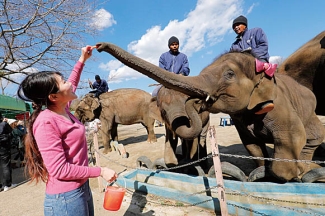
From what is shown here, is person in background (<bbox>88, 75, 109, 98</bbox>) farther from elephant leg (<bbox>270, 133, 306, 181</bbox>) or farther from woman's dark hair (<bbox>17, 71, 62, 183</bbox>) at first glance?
woman's dark hair (<bbox>17, 71, 62, 183</bbox>)

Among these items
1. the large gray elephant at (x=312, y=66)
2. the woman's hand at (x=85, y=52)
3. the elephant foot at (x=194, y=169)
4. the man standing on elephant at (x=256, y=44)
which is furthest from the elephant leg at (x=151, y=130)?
the woman's hand at (x=85, y=52)

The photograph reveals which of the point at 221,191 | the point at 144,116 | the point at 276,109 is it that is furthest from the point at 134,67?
the point at 144,116

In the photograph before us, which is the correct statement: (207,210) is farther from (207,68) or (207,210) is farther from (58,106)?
(58,106)

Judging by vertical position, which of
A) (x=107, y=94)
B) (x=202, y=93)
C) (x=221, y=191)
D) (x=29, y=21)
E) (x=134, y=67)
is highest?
(x=29, y=21)

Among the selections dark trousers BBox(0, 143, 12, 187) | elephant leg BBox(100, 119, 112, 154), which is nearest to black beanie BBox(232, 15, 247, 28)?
dark trousers BBox(0, 143, 12, 187)

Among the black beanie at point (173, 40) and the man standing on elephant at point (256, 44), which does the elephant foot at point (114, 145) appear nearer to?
the black beanie at point (173, 40)

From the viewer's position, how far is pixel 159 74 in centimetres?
251

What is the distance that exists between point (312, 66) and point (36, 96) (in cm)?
530

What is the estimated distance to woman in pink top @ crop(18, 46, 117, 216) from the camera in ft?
4.68

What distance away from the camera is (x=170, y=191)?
3.81 m

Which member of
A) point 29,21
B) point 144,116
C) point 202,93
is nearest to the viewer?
point 202,93

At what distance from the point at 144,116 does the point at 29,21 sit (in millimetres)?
5377

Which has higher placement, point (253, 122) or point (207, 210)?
point (253, 122)

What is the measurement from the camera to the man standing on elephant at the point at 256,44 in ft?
9.83
